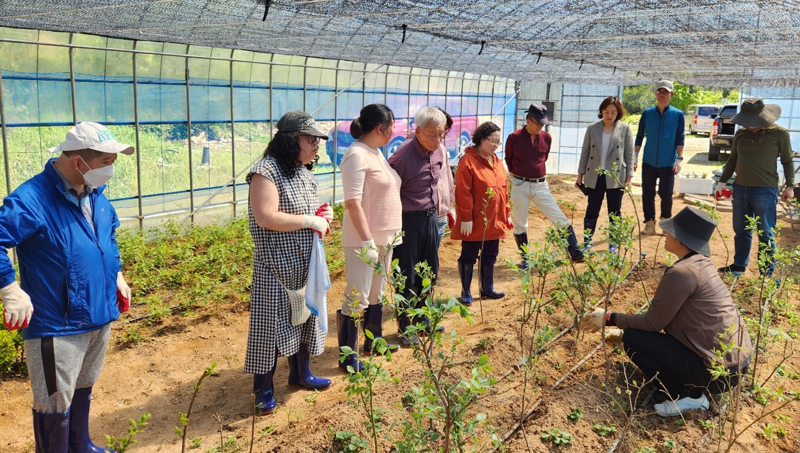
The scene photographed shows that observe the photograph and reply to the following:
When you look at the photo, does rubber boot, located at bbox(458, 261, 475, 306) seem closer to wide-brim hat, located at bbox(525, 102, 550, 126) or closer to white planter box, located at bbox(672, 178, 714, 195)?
wide-brim hat, located at bbox(525, 102, 550, 126)

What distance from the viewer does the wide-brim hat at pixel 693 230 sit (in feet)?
11.2

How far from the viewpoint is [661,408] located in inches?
137

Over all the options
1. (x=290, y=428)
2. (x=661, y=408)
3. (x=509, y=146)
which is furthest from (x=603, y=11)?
(x=290, y=428)

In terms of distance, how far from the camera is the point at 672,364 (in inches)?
134

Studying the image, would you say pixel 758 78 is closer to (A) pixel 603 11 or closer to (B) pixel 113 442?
(A) pixel 603 11

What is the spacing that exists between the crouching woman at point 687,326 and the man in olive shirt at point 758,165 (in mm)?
2370

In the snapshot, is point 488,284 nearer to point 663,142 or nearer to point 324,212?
point 324,212

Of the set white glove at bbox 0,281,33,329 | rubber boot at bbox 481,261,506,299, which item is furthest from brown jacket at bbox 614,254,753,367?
white glove at bbox 0,281,33,329

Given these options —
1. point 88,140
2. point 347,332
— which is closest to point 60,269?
point 88,140

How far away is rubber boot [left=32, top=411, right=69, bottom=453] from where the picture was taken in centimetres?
268

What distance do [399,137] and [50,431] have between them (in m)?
9.80

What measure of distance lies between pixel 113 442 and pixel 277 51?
695 cm

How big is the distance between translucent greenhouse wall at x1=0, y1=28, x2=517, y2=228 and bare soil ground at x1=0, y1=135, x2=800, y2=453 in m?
2.89

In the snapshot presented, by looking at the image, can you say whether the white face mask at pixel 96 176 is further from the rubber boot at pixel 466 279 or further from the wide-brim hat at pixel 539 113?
the wide-brim hat at pixel 539 113
